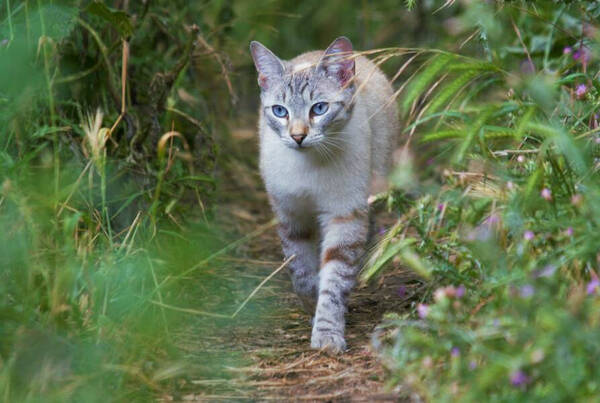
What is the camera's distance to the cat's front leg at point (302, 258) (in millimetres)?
4238

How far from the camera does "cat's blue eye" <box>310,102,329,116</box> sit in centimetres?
404

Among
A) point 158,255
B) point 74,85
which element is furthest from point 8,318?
point 74,85

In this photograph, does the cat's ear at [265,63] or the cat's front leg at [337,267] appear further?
the cat's ear at [265,63]

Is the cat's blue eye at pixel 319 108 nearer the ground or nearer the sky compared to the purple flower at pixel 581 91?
nearer the ground

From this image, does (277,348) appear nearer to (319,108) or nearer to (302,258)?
(302,258)

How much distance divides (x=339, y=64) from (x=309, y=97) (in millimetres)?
248

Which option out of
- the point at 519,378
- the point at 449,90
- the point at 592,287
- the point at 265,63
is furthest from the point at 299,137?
the point at 519,378

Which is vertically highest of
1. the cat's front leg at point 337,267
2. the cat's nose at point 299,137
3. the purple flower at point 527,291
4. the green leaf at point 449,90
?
the green leaf at point 449,90

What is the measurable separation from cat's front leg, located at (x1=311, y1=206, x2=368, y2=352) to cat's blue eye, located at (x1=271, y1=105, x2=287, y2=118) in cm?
54

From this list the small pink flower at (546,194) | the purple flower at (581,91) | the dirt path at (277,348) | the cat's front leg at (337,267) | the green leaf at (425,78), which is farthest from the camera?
the cat's front leg at (337,267)

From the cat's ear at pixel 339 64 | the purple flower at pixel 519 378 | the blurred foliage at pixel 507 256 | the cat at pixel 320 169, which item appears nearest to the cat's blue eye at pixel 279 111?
the cat at pixel 320 169

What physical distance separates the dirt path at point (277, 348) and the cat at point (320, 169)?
178mm

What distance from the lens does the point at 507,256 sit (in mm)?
2939

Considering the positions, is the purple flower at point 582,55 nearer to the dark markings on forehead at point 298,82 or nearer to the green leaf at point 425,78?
the green leaf at point 425,78
